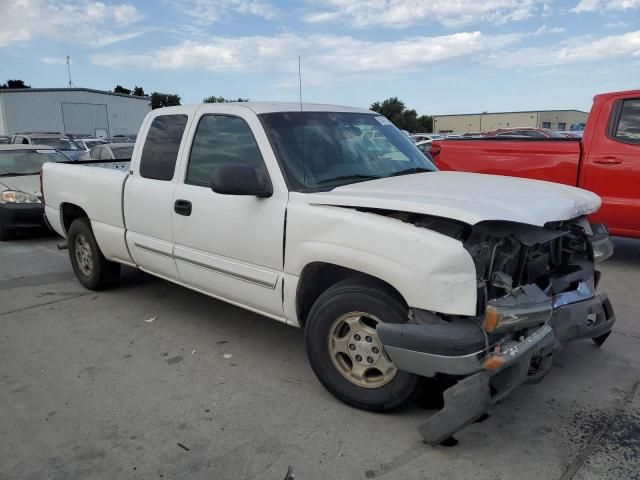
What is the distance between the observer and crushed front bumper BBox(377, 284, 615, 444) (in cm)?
268

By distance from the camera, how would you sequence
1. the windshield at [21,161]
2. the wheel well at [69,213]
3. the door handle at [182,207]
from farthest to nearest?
the windshield at [21,161], the wheel well at [69,213], the door handle at [182,207]

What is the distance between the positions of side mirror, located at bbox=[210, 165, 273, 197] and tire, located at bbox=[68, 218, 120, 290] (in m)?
2.72

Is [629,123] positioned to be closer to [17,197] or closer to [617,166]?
[617,166]

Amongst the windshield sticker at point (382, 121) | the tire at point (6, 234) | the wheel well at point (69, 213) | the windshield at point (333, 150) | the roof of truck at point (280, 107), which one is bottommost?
the tire at point (6, 234)

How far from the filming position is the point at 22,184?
9.27m

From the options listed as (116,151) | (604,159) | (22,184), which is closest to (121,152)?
(116,151)

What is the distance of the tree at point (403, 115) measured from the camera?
66.5m

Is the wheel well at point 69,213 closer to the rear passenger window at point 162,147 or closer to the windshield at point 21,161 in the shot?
the rear passenger window at point 162,147

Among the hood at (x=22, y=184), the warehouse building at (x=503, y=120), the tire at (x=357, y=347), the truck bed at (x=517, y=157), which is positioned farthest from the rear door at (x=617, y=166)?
the warehouse building at (x=503, y=120)

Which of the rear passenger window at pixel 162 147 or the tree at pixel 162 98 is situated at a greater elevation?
the tree at pixel 162 98

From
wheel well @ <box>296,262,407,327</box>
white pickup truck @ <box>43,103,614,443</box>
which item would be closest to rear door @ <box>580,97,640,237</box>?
white pickup truck @ <box>43,103,614,443</box>

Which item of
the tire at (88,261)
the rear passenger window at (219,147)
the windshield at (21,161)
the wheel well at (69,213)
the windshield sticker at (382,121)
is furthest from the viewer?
the windshield at (21,161)

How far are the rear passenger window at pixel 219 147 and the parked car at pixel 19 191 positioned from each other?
581 cm

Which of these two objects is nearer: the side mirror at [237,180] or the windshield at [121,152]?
the side mirror at [237,180]
